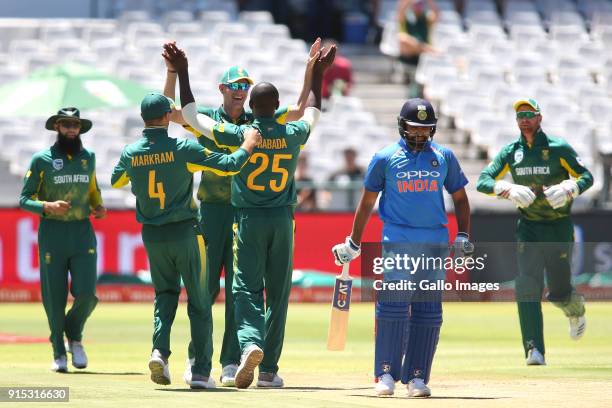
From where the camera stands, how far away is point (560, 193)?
1183cm

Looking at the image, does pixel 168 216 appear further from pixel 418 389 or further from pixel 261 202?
pixel 418 389

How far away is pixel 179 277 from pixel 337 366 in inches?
98.5

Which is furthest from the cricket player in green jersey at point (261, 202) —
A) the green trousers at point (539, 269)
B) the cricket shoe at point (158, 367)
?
the green trousers at point (539, 269)

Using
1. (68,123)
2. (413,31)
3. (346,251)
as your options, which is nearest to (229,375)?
(346,251)

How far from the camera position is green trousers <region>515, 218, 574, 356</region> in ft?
38.8

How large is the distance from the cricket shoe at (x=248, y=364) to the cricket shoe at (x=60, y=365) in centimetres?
216

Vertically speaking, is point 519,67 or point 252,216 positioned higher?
point 519,67

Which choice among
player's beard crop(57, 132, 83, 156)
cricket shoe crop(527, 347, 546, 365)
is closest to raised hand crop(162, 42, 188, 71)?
player's beard crop(57, 132, 83, 156)

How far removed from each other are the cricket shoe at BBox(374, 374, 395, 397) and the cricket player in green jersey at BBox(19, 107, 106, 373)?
3.31m

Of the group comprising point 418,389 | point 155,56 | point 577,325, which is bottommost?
point 418,389

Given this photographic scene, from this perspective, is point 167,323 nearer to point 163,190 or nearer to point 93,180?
point 163,190

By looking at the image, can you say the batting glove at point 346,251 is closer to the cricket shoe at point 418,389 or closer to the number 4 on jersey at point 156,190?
the cricket shoe at point 418,389

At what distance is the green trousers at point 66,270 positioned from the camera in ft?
38.9

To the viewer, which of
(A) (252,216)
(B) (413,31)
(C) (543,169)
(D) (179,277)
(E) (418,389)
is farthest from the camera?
(B) (413,31)
